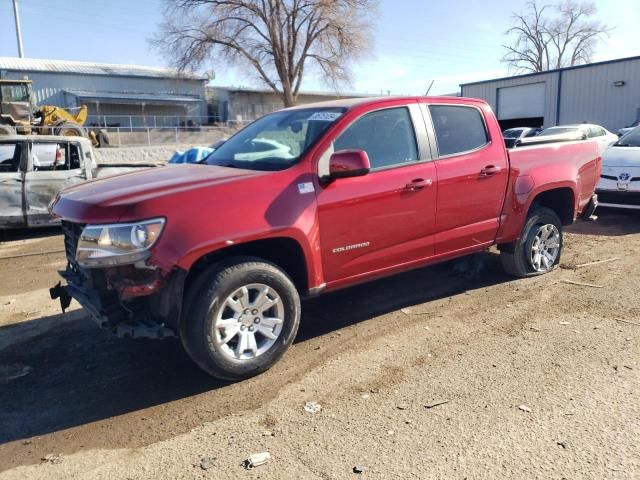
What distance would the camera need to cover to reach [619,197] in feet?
27.1

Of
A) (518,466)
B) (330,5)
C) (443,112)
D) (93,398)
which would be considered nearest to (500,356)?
(518,466)

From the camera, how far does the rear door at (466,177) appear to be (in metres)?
4.70

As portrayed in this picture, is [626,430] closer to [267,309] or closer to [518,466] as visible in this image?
[518,466]

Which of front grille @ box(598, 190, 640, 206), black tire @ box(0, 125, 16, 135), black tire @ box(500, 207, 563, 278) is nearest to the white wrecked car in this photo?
front grille @ box(598, 190, 640, 206)

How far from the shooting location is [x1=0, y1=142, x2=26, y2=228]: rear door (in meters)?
8.45

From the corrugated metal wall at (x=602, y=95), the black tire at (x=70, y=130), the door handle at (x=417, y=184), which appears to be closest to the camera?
the door handle at (x=417, y=184)

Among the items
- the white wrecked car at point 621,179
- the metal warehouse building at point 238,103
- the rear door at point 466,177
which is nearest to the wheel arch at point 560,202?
the rear door at point 466,177

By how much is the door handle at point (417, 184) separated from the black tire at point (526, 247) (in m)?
1.63

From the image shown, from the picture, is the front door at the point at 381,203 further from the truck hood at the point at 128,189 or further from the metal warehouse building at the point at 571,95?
the metal warehouse building at the point at 571,95

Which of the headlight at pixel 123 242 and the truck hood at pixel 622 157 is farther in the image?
the truck hood at pixel 622 157

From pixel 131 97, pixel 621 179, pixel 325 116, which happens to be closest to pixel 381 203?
pixel 325 116

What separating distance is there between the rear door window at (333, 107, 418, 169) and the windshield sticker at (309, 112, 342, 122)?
0.51ft

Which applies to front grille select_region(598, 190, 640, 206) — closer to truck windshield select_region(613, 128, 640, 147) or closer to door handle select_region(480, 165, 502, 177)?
truck windshield select_region(613, 128, 640, 147)

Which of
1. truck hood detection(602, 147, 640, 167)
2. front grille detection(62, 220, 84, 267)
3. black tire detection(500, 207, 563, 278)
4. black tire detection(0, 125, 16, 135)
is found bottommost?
black tire detection(500, 207, 563, 278)
